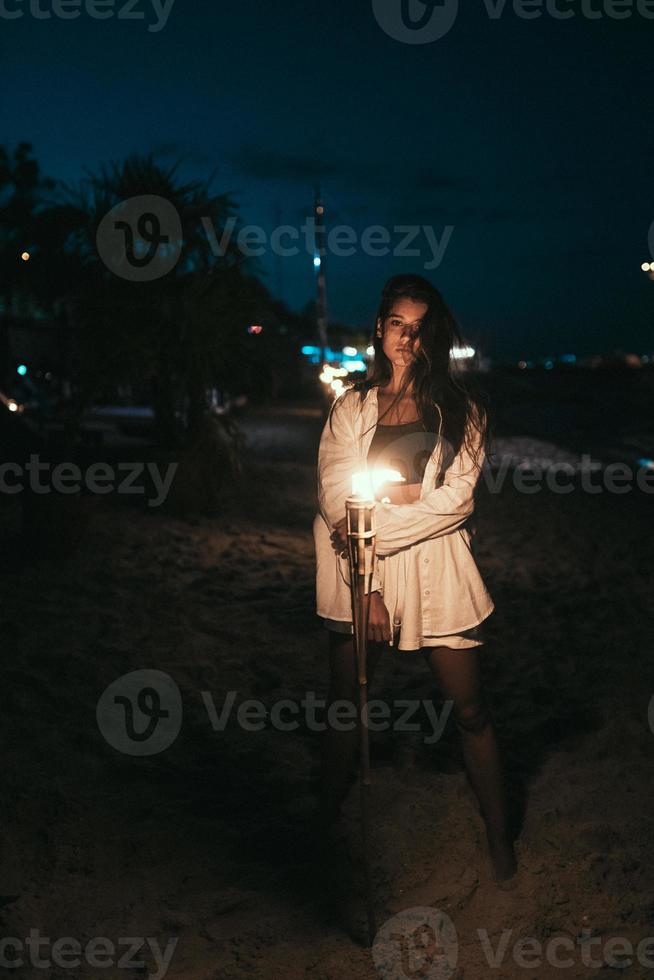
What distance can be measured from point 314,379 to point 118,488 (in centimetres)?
3445

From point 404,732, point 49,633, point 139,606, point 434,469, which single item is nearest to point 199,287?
point 139,606

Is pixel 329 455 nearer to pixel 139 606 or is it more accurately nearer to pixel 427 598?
pixel 427 598

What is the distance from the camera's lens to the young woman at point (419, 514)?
2.79 m

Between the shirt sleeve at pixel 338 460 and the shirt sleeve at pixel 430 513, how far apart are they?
0.48 feet

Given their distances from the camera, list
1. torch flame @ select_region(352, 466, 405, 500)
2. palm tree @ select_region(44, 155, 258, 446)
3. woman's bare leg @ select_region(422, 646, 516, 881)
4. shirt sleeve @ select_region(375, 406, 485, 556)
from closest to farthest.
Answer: torch flame @ select_region(352, 466, 405, 500) < shirt sleeve @ select_region(375, 406, 485, 556) < woman's bare leg @ select_region(422, 646, 516, 881) < palm tree @ select_region(44, 155, 258, 446)

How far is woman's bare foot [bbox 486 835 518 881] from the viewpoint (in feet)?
9.75

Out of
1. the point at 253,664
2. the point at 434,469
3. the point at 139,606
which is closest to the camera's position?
the point at 434,469

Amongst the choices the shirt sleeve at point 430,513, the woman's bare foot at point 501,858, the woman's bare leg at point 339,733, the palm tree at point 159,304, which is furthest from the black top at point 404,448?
the palm tree at point 159,304

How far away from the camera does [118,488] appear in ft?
34.1

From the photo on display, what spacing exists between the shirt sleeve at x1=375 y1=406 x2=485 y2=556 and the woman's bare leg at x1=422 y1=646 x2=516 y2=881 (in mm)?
411

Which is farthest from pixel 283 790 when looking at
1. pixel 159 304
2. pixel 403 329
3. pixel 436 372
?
pixel 159 304

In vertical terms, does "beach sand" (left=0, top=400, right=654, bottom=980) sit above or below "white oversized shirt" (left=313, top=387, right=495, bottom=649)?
below

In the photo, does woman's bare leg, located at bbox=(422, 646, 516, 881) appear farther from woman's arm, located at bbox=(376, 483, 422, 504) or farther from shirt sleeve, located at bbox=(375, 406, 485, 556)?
woman's arm, located at bbox=(376, 483, 422, 504)

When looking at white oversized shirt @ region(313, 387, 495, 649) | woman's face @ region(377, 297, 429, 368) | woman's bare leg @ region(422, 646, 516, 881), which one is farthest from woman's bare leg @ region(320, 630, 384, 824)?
woman's face @ region(377, 297, 429, 368)
